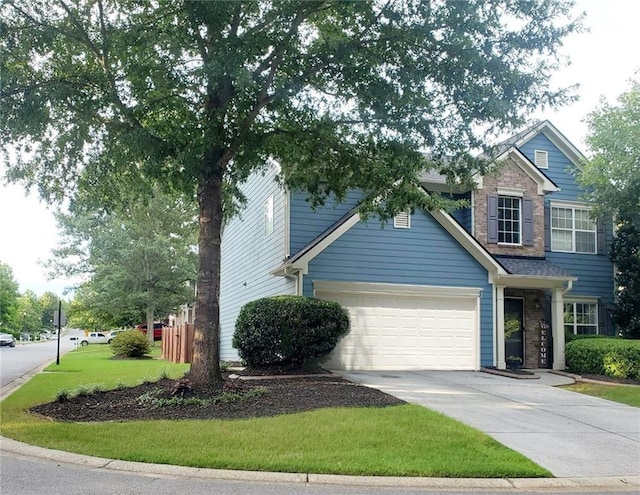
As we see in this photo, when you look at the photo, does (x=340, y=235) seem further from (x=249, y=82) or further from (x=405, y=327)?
(x=249, y=82)

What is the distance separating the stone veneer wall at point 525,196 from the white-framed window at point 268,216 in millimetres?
6563

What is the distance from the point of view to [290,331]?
48.3ft

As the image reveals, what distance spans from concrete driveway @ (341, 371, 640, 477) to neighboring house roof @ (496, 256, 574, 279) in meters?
3.59

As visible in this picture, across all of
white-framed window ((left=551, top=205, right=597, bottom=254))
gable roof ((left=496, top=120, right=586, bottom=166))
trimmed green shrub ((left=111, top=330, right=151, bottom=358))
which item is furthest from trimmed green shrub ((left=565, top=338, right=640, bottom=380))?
trimmed green shrub ((left=111, top=330, right=151, bottom=358))

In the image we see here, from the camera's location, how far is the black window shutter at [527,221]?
20016mm

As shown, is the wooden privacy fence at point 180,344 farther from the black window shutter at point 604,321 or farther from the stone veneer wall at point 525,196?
the black window shutter at point 604,321

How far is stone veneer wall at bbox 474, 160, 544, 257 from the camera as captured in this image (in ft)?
64.5

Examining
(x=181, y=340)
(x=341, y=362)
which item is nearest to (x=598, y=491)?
(x=341, y=362)

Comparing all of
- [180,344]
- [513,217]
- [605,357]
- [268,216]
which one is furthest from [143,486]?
[180,344]

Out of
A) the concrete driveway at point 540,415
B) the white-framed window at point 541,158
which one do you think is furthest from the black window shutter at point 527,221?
the concrete driveway at point 540,415

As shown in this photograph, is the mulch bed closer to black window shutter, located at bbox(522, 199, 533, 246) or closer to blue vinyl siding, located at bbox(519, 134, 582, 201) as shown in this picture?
black window shutter, located at bbox(522, 199, 533, 246)

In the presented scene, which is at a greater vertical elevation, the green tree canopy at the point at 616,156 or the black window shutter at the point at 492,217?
the green tree canopy at the point at 616,156

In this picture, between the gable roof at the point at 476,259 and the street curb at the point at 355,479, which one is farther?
the gable roof at the point at 476,259

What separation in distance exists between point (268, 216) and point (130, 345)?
11.1 m
